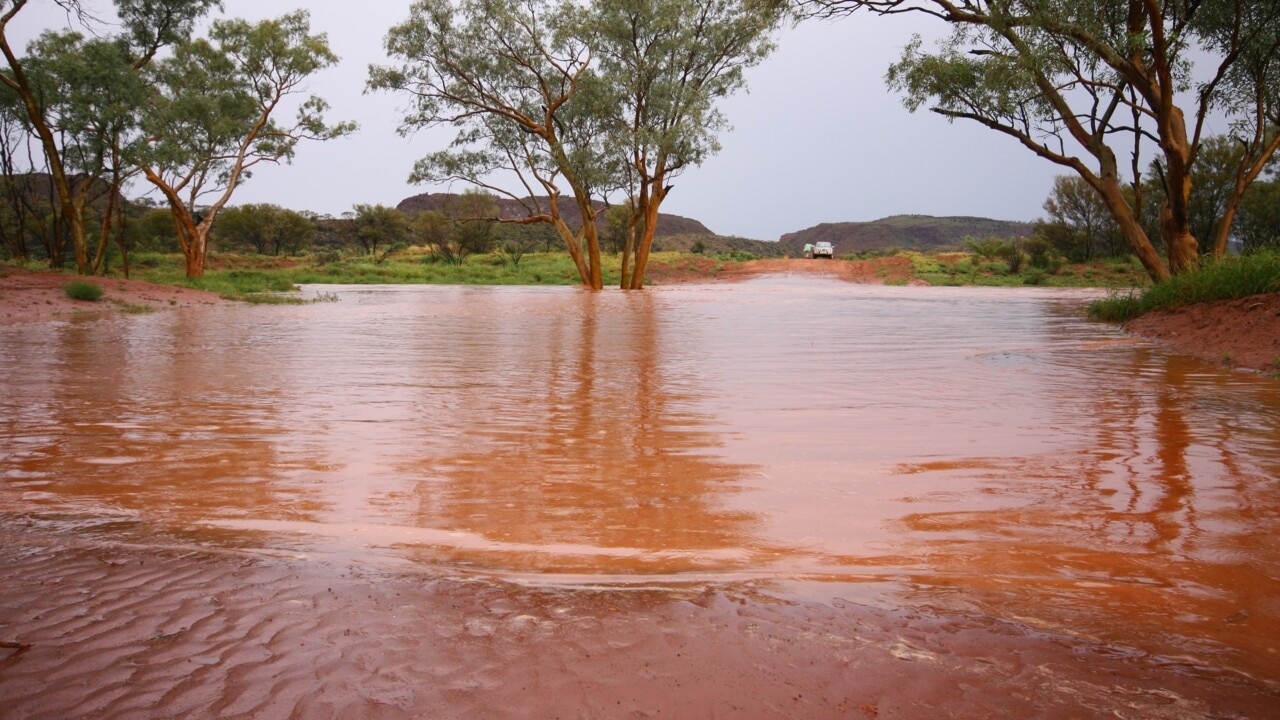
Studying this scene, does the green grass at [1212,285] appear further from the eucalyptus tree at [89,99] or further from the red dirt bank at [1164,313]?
the eucalyptus tree at [89,99]

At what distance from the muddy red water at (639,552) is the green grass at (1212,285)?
385 cm

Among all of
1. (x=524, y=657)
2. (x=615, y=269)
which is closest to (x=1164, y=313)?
(x=524, y=657)

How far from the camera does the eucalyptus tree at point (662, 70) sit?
2419cm

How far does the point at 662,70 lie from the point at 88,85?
15.9m

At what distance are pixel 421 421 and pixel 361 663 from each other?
2.91 m

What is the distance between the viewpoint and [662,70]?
2577cm

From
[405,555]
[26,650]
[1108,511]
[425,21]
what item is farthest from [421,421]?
[425,21]

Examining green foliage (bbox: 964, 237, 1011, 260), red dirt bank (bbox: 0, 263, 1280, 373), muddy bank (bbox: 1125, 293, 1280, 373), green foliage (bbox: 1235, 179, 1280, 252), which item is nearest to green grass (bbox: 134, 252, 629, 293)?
red dirt bank (bbox: 0, 263, 1280, 373)

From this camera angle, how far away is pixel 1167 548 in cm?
244

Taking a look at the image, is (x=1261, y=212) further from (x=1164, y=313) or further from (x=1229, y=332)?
(x=1229, y=332)

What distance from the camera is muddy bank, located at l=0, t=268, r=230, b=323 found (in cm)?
1216

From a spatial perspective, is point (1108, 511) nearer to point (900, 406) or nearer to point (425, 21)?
point (900, 406)

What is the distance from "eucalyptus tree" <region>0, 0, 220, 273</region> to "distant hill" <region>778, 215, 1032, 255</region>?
319 feet

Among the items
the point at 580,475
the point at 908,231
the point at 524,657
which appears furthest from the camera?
the point at 908,231
